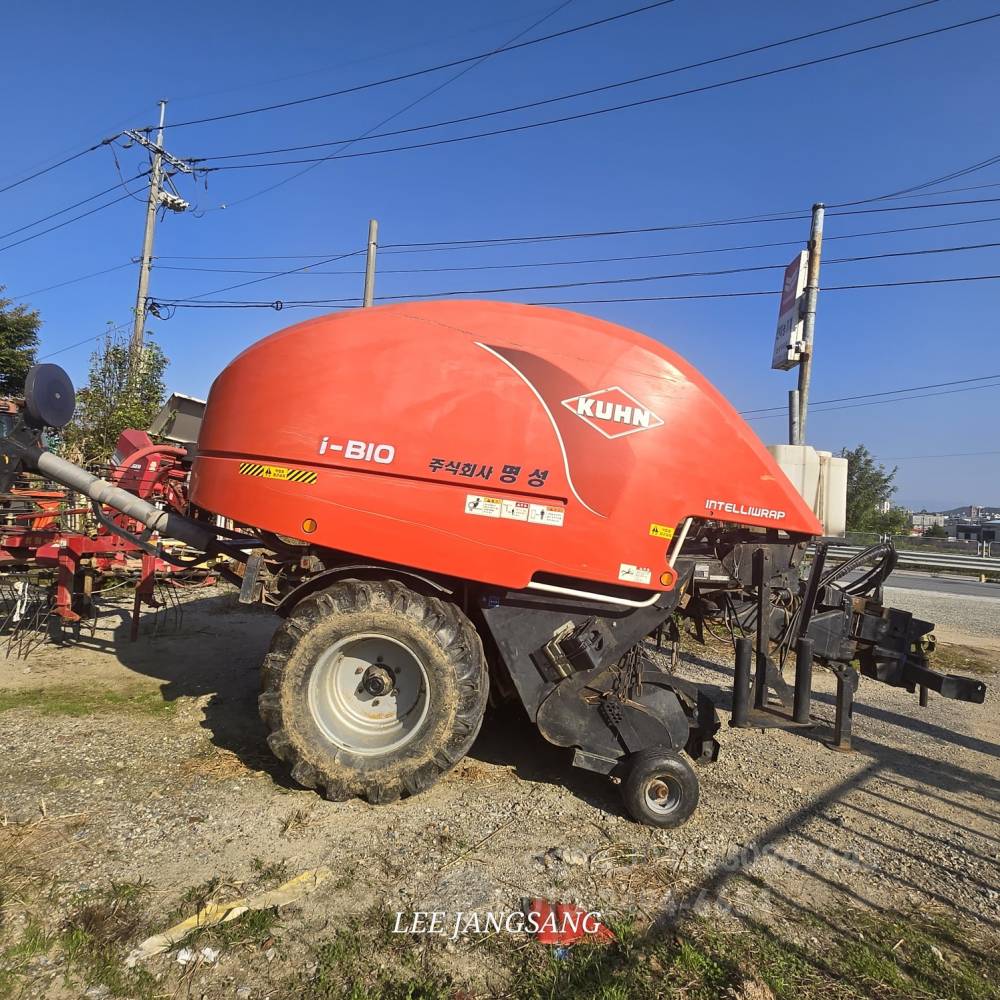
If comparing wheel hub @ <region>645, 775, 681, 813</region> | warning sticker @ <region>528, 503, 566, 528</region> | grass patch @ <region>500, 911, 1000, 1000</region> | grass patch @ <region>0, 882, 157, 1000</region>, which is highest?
warning sticker @ <region>528, 503, 566, 528</region>

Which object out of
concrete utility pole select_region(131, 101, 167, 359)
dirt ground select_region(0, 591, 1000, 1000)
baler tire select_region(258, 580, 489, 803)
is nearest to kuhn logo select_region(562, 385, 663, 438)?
baler tire select_region(258, 580, 489, 803)

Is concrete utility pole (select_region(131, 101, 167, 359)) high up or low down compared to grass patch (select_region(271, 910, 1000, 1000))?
up

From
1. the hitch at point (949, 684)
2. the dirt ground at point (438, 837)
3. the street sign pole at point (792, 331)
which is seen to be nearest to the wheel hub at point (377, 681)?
the dirt ground at point (438, 837)

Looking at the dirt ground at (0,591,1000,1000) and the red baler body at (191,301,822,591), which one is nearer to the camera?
the dirt ground at (0,591,1000,1000)

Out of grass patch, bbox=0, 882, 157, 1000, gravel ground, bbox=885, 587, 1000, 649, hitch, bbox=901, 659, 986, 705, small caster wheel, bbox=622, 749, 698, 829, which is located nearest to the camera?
grass patch, bbox=0, 882, 157, 1000

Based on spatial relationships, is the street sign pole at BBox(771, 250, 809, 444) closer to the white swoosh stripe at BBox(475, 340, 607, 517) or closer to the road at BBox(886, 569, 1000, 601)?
the white swoosh stripe at BBox(475, 340, 607, 517)

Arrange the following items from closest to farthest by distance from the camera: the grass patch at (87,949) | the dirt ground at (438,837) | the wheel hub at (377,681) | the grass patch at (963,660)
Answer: the grass patch at (87,949) → the dirt ground at (438,837) → the wheel hub at (377,681) → the grass patch at (963,660)

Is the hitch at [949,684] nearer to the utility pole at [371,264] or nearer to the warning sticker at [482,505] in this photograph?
the warning sticker at [482,505]

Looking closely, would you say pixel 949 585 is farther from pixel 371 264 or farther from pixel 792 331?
pixel 371 264

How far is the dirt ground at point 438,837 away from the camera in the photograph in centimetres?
265

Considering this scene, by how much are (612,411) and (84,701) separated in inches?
185

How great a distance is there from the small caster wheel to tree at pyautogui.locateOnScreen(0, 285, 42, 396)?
79.0 ft

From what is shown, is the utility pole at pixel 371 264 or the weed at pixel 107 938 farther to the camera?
the utility pole at pixel 371 264

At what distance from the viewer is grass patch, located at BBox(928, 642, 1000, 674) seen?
7.96 metres
